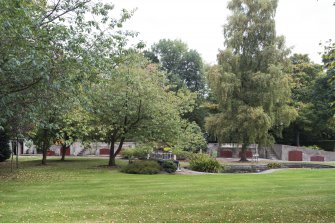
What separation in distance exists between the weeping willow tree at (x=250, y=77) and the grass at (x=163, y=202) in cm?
1748

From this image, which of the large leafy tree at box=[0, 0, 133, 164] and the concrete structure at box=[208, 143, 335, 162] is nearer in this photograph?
the large leafy tree at box=[0, 0, 133, 164]

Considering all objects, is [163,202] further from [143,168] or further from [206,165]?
[206,165]

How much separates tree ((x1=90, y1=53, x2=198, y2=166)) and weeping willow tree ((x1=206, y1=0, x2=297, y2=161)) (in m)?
10.9

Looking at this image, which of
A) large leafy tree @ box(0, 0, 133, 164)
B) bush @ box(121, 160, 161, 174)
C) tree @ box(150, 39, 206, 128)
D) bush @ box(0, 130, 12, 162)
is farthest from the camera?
tree @ box(150, 39, 206, 128)

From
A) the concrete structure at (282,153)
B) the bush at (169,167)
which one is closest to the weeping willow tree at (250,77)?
the concrete structure at (282,153)

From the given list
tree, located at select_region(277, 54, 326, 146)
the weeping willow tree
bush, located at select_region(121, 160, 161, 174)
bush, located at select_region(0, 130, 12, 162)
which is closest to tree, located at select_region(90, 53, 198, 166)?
bush, located at select_region(121, 160, 161, 174)

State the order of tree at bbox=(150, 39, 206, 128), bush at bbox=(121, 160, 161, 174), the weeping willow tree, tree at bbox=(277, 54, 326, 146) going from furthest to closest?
tree at bbox=(150, 39, 206, 128) < tree at bbox=(277, 54, 326, 146) < the weeping willow tree < bush at bbox=(121, 160, 161, 174)

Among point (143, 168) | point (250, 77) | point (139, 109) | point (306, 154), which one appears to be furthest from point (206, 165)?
point (306, 154)

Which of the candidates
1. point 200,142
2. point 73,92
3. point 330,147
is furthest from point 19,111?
point 330,147

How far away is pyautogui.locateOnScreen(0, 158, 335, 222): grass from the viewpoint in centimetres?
A: 854

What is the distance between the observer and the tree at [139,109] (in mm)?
20719

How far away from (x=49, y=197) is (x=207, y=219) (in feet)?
17.3

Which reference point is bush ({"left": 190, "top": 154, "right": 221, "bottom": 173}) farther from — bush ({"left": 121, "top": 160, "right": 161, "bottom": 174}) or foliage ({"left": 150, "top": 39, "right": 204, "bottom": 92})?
foliage ({"left": 150, "top": 39, "right": 204, "bottom": 92})

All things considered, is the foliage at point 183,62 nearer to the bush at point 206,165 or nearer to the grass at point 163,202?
the bush at point 206,165
